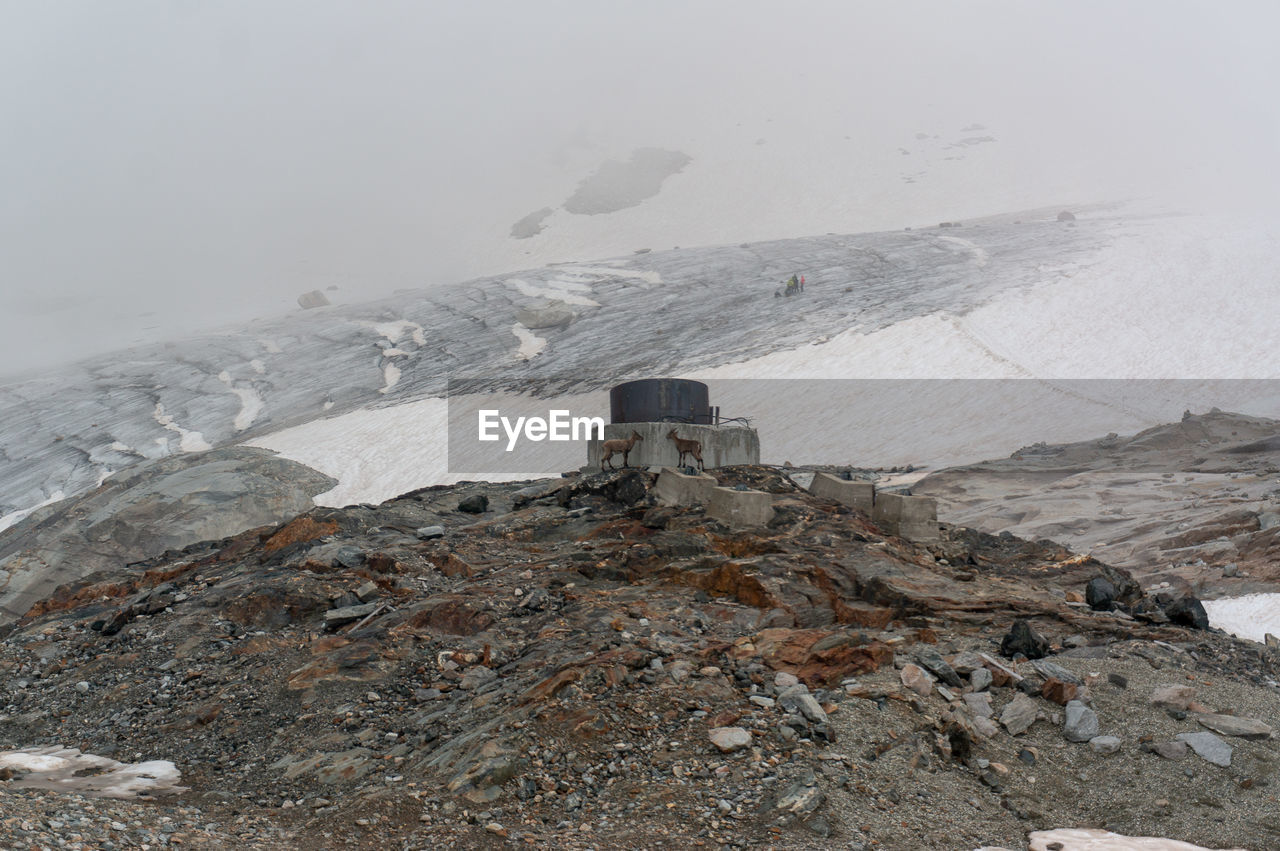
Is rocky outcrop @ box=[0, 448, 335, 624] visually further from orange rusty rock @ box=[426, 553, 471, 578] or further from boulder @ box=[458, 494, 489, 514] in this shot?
orange rusty rock @ box=[426, 553, 471, 578]

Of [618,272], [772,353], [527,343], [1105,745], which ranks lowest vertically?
[1105,745]

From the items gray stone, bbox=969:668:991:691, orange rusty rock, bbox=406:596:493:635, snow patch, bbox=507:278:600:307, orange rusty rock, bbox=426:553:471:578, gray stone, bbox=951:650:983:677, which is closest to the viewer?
gray stone, bbox=969:668:991:691

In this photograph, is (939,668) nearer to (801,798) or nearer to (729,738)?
(729,738)

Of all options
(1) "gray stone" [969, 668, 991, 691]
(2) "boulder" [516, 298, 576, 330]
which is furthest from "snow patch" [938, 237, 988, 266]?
(1) "gray stone" [969, 668, 991, 691]

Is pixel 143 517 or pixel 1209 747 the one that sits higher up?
pixel 1209 747

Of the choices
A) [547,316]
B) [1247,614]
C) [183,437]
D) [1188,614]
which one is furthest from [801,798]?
[547,316]

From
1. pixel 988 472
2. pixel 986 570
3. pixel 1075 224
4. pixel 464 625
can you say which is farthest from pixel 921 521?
pixel 1075 224

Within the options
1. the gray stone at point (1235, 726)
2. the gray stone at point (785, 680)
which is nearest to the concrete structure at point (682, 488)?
the gray stone at point (785, 680)

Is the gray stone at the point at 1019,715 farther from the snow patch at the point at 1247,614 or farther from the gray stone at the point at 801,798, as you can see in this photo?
the snow patch at the point at 1247,614
